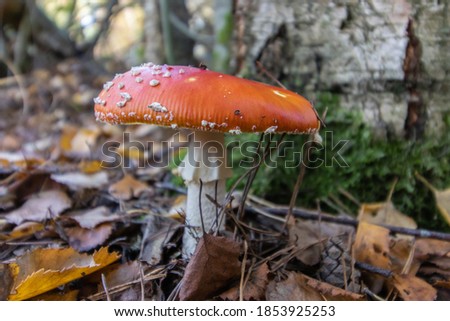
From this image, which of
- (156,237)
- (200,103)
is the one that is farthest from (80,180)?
(200,103)

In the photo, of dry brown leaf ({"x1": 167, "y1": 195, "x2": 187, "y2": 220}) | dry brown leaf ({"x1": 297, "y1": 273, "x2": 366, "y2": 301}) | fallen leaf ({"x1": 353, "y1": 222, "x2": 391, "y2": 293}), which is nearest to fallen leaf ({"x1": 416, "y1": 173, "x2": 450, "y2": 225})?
fallen leaf ({"x1": 353, "y1": 222, "x2": 391, "y2": 293})

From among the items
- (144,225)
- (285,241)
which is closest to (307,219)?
(285,241)

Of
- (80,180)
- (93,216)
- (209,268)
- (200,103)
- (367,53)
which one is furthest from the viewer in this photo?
(80,180)

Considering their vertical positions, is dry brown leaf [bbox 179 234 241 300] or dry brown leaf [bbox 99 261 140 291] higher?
dry brown leaf [bbox 179 234 241 300]

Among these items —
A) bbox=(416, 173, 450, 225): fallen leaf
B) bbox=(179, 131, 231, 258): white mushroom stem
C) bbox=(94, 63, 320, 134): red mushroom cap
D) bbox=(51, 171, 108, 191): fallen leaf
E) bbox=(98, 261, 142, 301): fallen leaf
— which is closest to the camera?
bbox=(94, 63, 320, 134): red mushroom cap

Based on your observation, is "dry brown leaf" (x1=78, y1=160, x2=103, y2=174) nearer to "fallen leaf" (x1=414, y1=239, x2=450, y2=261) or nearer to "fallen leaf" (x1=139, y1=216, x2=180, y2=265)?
"fallen leaf" (x1=139, y1=216, x2=180, y2=265)

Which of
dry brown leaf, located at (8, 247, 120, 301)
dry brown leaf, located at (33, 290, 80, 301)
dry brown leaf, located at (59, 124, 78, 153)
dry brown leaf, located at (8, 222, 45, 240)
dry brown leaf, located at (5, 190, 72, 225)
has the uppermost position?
dry brown leaf, located at (8, 247, 120, 301)

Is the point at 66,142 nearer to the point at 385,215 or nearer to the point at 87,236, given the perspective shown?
the point at 87,236

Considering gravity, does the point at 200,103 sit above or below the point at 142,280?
above
